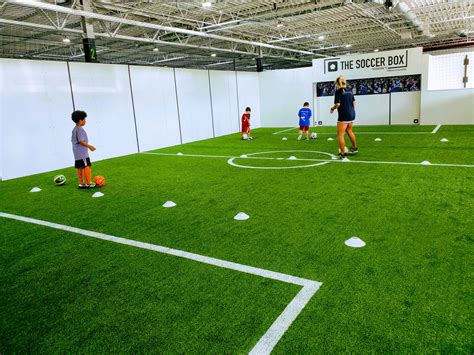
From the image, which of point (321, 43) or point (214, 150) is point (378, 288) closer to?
point (214, 150)

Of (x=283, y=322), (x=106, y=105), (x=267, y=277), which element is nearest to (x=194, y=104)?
(x=106, y=105)

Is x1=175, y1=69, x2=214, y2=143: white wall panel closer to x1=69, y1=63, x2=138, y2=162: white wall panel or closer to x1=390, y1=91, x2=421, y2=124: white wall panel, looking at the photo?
x1=69, y1=63, x2=138, y2=162: white wall panel

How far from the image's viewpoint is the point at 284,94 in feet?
70.6

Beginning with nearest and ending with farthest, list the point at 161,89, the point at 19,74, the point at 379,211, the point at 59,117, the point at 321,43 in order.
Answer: the point at 379,211
the point at 19,74
the point at 59,117
the point at 161,89
the point at 321,43

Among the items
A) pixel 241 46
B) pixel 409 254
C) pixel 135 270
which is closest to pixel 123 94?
pixel 135 270

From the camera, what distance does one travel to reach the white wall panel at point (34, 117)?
1016cm

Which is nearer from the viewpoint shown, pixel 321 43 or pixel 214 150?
pixel 214 150

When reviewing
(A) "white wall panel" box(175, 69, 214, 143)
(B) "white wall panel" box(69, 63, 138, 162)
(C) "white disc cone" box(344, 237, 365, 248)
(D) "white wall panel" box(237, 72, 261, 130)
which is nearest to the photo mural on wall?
(D) "white wall panel" box(237, 72, 261, 130)

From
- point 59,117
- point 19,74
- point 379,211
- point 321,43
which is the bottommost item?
point 379,211

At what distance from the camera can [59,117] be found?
1134 cm

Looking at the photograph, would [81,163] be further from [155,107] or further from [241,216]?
[155,107]

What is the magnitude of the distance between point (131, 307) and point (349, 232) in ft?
9.02

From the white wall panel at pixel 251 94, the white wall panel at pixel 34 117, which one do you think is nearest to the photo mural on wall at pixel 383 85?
the white wall panel at pixel 251 94

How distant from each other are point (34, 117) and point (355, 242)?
400 inches
